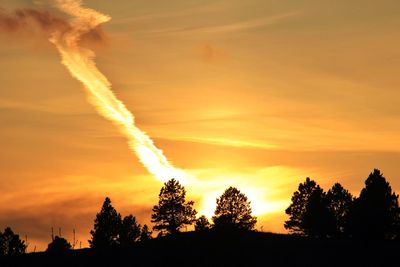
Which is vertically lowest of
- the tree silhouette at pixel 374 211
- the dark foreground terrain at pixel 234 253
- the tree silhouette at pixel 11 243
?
the dark foreground terrain at pixel 234 253

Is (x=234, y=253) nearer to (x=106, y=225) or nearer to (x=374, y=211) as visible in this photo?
(x=374, y=211)

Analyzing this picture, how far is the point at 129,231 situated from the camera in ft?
529

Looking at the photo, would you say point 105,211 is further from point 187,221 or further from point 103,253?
point 103,253

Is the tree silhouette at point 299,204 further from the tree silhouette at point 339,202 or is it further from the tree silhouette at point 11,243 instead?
the tree silhouette at point 11,243

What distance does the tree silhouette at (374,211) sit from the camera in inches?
4665

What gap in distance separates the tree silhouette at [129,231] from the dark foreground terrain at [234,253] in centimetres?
5149

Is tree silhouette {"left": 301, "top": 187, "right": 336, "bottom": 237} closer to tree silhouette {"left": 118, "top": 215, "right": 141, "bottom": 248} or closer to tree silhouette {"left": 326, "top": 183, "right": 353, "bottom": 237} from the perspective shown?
tree silhouette {"left": 326, "top": 183, "right": 353, "bottom": 237}

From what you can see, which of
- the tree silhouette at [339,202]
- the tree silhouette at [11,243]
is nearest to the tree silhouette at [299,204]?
the tree silhouette at [339,202]

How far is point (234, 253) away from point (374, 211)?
40420 millimetres

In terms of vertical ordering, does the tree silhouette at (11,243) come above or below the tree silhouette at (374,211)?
above

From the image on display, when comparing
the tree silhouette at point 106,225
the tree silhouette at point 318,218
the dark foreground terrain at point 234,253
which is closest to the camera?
the dark foreground terrain at point 234,253

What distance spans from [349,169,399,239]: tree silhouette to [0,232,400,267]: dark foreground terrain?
26.6 meters

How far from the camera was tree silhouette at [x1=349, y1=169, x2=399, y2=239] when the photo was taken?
118 metres

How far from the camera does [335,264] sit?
81.8 m
